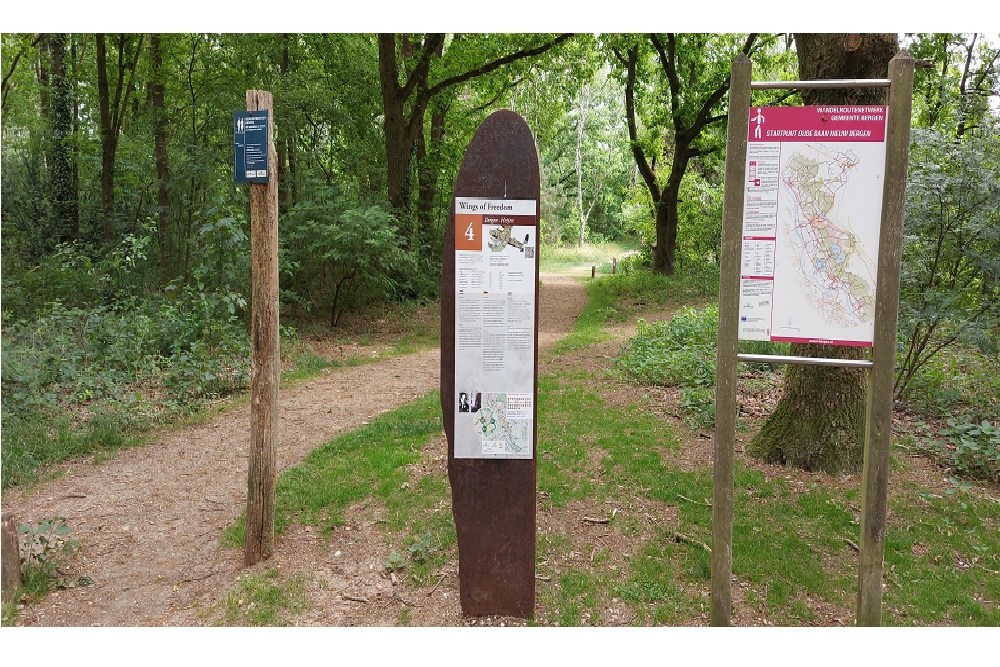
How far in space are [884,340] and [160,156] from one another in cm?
1531

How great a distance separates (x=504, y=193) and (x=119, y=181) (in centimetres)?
1674

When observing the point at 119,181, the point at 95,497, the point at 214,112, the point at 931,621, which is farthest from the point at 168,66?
the point at 931,621

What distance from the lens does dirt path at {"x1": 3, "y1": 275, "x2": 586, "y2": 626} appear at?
4574mm

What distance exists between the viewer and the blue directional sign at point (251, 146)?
4.68m

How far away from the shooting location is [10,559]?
466cm

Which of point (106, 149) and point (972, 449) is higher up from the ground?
point (106, 149)

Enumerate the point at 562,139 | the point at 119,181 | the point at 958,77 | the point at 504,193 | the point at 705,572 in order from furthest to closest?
the point at 562,139 → the point at 958,77 → the point at 119,181 → the point at 705,572 → the point at 504,193

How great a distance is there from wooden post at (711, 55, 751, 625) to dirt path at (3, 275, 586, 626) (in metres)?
1.67

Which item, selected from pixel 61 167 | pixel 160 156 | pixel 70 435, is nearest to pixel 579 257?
pixel 160 156

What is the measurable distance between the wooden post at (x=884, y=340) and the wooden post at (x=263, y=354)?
12.5 ft

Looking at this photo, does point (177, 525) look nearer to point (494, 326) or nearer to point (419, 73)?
point (494, 326)

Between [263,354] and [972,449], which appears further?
[972,449]

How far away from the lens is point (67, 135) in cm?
1523

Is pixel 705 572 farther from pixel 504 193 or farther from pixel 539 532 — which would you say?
pixel 504 193
